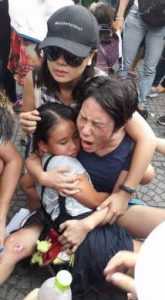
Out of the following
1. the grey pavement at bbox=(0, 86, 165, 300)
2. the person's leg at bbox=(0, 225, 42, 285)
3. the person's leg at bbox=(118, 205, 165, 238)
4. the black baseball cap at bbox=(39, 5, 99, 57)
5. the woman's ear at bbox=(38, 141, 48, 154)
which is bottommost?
the grey pavement at bbox=(0, 86, 165, 300)

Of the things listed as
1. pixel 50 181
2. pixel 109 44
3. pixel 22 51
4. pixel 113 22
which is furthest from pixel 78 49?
pixel 113 22

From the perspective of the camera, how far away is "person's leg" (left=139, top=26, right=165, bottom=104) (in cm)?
428

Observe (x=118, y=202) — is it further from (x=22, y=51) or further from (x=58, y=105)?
(x=22, y=51)

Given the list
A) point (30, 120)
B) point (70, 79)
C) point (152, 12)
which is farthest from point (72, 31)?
point (152, 12)

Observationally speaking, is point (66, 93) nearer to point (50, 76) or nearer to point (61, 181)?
point (50, 76)

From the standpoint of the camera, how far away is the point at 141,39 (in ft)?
14.6

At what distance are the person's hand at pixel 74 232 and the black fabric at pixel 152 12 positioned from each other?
285 centimetres

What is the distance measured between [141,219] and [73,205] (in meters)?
0.53

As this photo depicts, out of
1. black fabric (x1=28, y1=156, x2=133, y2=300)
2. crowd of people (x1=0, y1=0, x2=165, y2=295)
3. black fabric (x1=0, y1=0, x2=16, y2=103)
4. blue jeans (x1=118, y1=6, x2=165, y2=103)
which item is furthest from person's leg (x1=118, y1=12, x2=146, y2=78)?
black fabric (x1=28, y1=156, x2=133, y2=300)

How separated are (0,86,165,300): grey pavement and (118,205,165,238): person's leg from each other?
26.8 inches

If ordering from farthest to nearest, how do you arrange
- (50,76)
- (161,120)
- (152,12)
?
(161,120)
(152,12)
(50,76)

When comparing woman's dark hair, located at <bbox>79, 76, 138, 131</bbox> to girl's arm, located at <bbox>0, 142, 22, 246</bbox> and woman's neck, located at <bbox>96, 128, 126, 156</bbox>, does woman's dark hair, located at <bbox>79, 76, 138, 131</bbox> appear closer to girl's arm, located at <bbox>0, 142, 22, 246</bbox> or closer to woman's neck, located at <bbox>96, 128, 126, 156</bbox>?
woman's neck, located at <bbox>96, 128, 126, 156</bbox>

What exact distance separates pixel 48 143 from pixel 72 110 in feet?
0.82

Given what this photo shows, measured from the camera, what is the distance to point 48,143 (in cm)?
218
